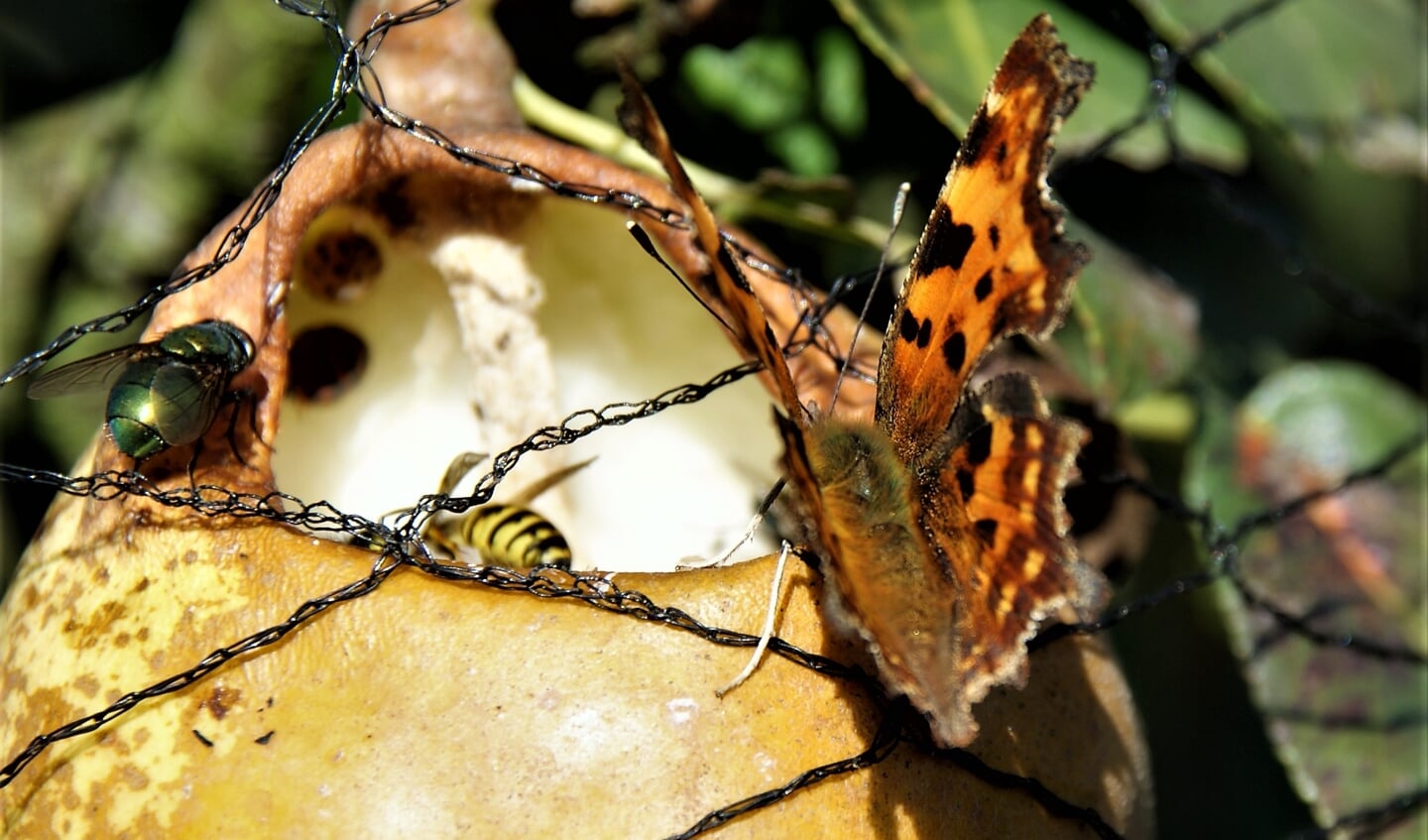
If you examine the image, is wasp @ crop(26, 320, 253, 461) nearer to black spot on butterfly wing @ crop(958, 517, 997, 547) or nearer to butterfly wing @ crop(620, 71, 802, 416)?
butterfly wing @ crop(620, 71, 802, 416)

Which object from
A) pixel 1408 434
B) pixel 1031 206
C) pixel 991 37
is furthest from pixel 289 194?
pixel 1408 434

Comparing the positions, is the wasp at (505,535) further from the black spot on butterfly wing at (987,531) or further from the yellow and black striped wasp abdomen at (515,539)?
the black spot on butterfly wing at (987,531)

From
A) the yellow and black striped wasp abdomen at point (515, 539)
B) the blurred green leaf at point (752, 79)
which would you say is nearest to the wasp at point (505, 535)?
the yellow and black striped wasp abdomen at point (515, 539)

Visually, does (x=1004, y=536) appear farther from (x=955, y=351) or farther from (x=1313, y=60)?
(x=1313, y=60)

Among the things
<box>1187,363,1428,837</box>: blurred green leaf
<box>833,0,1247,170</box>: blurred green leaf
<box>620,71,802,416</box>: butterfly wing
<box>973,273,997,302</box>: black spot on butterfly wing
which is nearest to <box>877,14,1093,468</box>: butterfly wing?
<box>973,273,997,302</box>: black spot on butterfly wing

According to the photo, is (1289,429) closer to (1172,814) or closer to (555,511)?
(1172,814)
